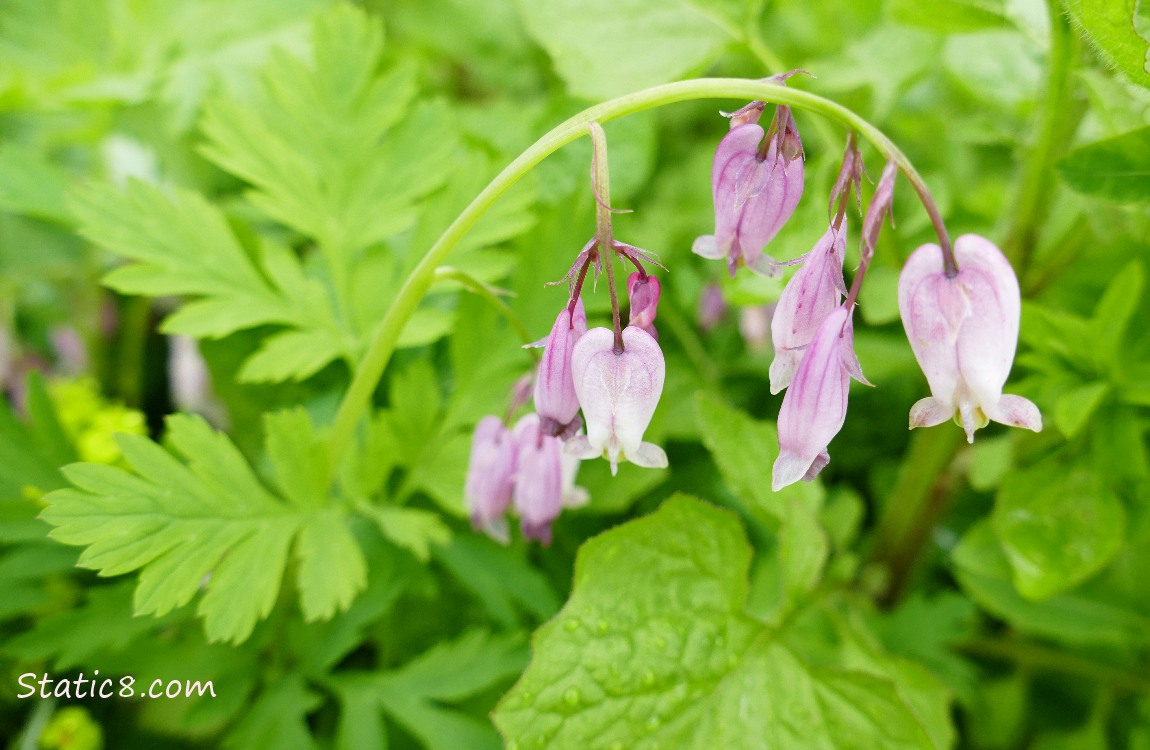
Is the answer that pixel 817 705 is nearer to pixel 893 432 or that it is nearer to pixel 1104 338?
pixel 1104 338

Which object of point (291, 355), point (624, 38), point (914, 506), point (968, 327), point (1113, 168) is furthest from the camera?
point (914, 506)

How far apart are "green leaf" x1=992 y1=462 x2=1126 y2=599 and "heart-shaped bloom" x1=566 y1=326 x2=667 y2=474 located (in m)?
0.86

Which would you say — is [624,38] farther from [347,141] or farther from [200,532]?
[200,532]

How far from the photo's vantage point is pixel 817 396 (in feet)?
3.22

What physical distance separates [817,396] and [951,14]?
3.17ft

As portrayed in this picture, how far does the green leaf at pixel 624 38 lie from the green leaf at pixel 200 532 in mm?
912

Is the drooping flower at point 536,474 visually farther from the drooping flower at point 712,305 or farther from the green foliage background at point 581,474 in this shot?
the drooping flower at point 712,305

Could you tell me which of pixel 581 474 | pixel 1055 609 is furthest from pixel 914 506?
pixel 581 474

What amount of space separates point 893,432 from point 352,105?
1.56 metres

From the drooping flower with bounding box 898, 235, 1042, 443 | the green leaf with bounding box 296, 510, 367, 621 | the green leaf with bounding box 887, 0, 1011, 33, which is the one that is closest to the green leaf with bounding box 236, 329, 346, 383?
the green leaf with bounding box 296, 510, 367, 621

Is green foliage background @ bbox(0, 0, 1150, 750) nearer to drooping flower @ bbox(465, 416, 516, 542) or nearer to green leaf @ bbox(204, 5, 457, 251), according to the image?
green leaf @ bbox(204, 5, 457, 251)

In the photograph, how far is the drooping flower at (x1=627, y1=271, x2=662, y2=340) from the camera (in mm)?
1069

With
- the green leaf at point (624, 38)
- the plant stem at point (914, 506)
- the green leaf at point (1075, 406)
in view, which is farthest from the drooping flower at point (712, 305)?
the green leaf at point (1075, 406)

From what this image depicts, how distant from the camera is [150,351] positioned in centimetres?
265
